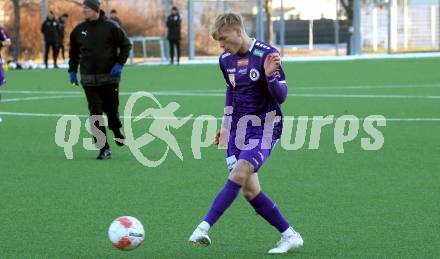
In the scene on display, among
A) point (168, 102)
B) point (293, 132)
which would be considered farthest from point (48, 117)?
point (293, 132)

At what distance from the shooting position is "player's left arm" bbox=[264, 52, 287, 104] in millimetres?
7848

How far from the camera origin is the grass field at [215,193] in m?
8.45

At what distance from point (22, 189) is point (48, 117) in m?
8.73

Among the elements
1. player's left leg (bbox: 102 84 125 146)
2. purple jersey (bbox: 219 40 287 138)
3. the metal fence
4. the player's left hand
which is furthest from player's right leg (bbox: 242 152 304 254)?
the metal fence

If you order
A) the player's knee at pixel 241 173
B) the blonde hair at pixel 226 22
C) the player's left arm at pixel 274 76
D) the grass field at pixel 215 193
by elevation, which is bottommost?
the grass field at pixel 215 193

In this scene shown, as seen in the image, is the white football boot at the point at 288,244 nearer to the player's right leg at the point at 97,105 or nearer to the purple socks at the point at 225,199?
the purple socks at the point at 225,199

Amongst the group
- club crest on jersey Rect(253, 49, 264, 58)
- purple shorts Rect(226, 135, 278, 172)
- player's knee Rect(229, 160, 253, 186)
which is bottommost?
player's knee Rect(229, 160, 253, 186)

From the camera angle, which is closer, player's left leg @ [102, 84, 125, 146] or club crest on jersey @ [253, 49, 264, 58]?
club crest on jersey @ [253, 49, 264, 58]

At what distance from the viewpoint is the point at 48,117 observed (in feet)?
66.2

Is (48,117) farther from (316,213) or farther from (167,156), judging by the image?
(316,213)

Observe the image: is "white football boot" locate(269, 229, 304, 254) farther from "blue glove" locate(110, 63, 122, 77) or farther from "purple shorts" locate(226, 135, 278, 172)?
"blue glove" locate(110, 63, 122, 77)

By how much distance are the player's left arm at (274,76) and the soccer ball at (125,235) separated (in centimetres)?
Result: 142

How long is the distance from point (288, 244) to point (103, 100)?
669 centimetres

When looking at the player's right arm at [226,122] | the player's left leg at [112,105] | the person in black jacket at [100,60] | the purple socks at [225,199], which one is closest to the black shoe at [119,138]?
the player's left leg at [112,105]
